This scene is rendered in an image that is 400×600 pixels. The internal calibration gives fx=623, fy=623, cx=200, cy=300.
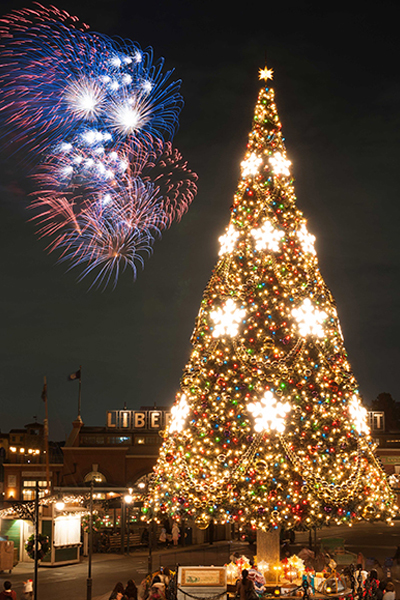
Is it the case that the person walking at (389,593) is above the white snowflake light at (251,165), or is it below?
below

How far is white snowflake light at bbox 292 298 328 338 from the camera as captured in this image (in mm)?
16688

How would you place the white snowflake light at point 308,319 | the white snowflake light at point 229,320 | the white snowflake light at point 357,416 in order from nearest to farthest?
the white snowflake light at point 357,416 → the white snowflake light at point 308,319 → the white snowflake light at point 229,320

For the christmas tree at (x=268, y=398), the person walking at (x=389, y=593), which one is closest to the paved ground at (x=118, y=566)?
the person walking at (x=389, y=593)

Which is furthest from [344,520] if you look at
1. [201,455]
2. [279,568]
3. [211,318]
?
[211,318]

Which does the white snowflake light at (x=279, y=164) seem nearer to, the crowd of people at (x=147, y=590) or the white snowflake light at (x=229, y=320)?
the white snowflake light at (x=229, y=320)

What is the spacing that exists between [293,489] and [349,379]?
10.7 feet

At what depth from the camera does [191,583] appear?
14.9 meters

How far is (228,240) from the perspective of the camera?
1789 centimetres

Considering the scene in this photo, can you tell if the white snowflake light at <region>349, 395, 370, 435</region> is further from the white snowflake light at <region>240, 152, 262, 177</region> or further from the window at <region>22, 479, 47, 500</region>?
the window at <region>22, 479, 47, 500</region>

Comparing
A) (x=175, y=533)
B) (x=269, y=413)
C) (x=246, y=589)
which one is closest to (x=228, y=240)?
(x=269, y=413)

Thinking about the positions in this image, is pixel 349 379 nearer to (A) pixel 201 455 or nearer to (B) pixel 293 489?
(B) pixel 293 489

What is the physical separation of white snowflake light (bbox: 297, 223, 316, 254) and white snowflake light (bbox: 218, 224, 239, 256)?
5.88ft

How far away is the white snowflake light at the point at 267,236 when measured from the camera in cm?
1723

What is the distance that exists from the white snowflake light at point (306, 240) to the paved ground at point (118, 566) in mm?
11137
